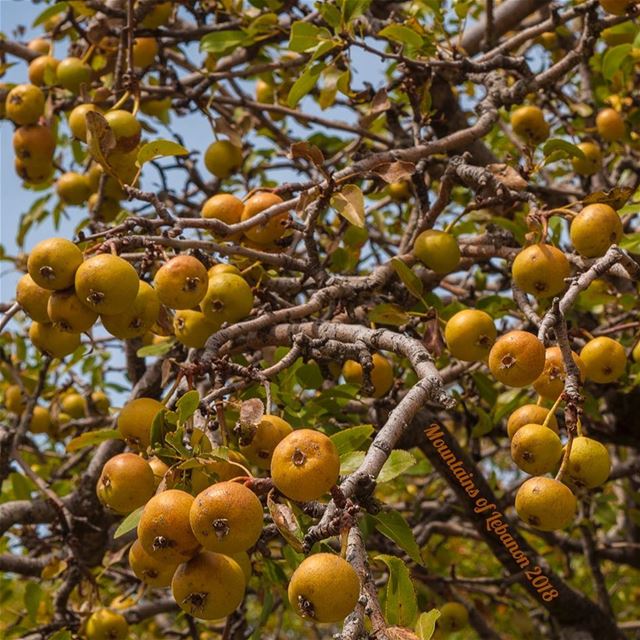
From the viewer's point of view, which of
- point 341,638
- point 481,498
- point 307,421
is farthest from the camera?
point 481,498

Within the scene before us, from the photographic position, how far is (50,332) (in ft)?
7.32

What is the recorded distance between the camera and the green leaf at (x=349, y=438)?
6.41ft

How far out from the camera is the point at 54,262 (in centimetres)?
196

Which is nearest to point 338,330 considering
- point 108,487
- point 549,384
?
point 549,384

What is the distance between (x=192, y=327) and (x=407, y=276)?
694 millimetres

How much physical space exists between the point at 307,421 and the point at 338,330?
1.35ft

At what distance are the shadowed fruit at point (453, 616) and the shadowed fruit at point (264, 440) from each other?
8.15 ft

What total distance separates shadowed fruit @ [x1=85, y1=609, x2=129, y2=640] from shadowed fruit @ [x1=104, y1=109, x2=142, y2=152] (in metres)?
1.64

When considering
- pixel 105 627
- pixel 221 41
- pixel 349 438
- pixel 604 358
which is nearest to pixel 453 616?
pixel 105 627

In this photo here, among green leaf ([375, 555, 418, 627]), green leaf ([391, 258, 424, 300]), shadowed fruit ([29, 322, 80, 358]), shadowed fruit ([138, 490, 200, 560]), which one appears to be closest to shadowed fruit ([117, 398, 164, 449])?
shadowed fruit ([29, 322, 80, 358])

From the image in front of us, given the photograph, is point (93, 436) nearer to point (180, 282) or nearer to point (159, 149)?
point (180, 282)

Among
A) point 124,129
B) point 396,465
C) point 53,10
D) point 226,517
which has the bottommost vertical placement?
point 226,517

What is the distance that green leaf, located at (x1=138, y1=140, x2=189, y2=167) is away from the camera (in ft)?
7.54

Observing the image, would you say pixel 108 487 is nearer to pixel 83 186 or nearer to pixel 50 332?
pixel 50 332
